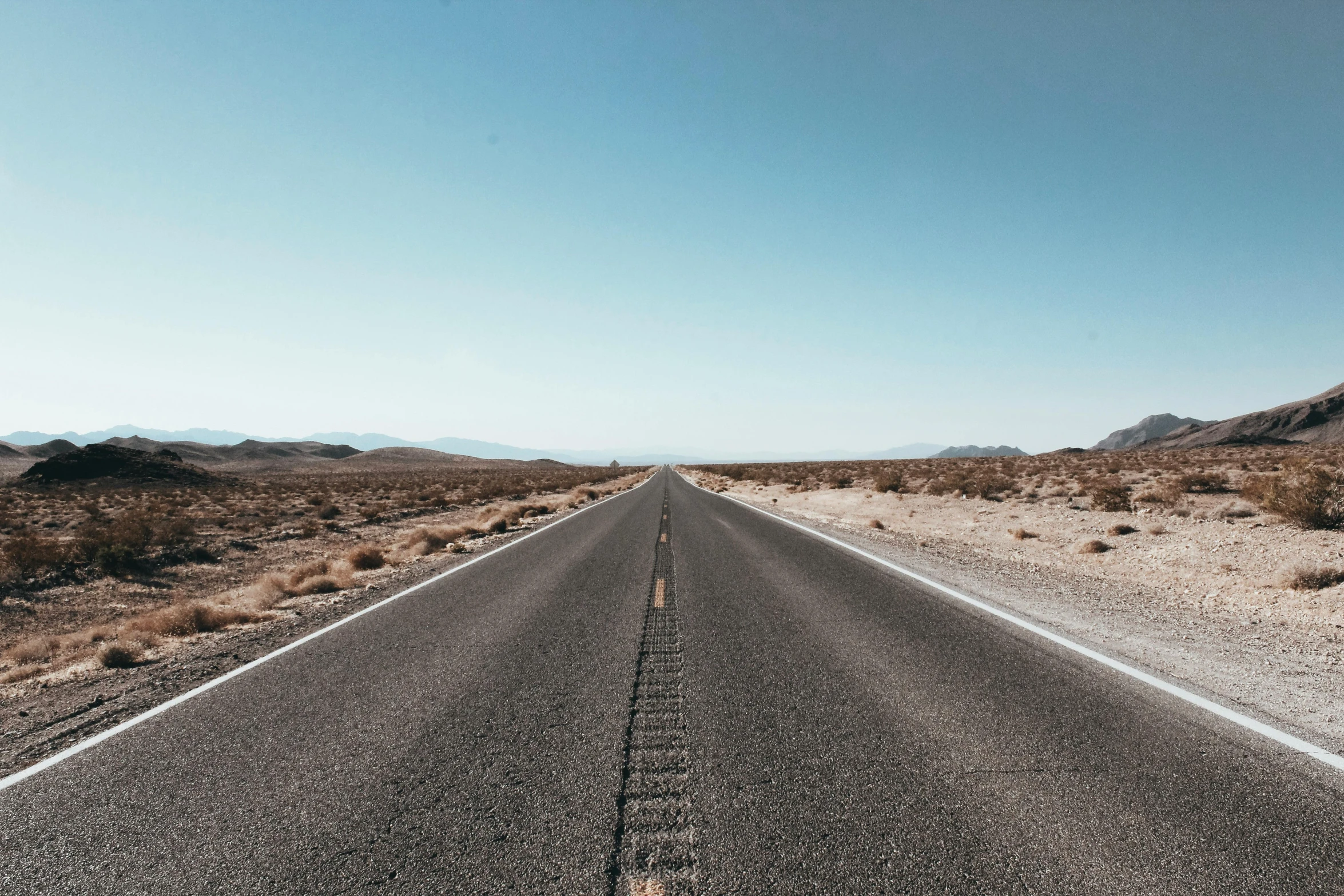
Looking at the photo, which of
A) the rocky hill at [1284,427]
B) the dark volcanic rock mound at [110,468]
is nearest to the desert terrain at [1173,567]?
the dark volcanic rock mound at [110,468]

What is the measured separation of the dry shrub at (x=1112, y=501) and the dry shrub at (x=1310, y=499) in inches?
145

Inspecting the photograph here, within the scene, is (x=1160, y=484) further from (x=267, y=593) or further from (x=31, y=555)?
(x=31, y=555)

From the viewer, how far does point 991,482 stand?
83.6 ft

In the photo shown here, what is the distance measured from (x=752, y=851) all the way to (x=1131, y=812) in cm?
204

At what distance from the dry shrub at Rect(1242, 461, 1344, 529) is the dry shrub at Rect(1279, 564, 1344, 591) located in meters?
3.88

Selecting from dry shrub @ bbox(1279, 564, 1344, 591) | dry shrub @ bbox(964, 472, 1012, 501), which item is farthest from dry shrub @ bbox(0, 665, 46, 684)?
dry shrub @ bbox(964, 472, 1012, 501)

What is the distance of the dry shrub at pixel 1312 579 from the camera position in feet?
27.8

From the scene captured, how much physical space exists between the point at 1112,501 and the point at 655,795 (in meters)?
18.1

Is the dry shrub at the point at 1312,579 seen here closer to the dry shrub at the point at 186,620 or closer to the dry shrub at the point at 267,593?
the dry shrub at the point at 186,620

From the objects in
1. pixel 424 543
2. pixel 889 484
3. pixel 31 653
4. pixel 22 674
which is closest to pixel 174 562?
pixel 424 543

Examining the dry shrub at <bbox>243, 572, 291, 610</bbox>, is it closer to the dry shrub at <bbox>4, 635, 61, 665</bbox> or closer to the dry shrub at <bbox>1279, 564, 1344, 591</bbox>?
the dry shrub at <bbox>4, 635, 61, 665</bbox>

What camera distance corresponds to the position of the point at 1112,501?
1691 centimetres

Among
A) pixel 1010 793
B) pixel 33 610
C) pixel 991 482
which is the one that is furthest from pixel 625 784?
pixel 991 482

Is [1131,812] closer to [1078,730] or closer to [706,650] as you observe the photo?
[1078,730]
